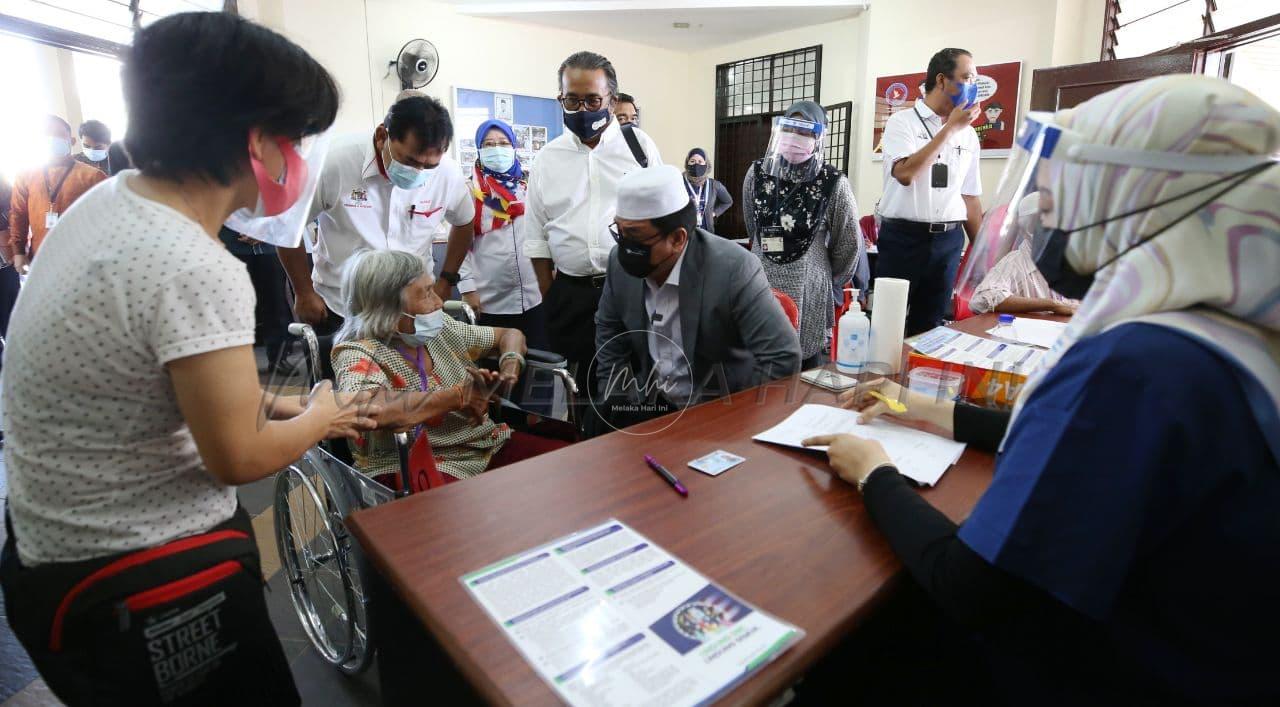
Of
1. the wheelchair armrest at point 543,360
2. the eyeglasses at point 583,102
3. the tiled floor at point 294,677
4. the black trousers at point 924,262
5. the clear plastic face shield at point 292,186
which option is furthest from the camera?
the black trousers at point 924,262

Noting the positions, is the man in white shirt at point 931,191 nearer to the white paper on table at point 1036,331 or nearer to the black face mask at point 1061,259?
the white paper on table at point 1036,331

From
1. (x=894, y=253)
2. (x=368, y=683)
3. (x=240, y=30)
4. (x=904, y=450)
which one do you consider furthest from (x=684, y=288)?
(x=894, y=253)

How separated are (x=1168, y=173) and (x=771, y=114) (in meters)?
7.42

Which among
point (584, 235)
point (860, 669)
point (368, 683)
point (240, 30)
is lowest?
Result: point (368, 683)

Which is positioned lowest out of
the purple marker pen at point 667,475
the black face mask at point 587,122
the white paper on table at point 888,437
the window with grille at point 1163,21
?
the purple marker pen at point 667,475

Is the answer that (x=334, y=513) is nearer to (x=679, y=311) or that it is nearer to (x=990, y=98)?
(x=679, y=311)

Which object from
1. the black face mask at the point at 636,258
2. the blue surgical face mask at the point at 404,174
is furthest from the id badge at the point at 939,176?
the blue surgical face mask at the point at 404,174

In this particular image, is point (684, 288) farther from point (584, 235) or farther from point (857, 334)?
point (584, 235)

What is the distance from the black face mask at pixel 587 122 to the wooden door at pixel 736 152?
559 cm

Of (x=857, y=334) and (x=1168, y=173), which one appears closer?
(x=1168, y=173)

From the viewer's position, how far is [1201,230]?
2.21 feet

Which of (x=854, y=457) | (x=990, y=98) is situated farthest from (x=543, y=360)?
(x=990, y=98)

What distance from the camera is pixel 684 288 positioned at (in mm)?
1778

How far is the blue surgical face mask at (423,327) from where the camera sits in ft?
5.68
